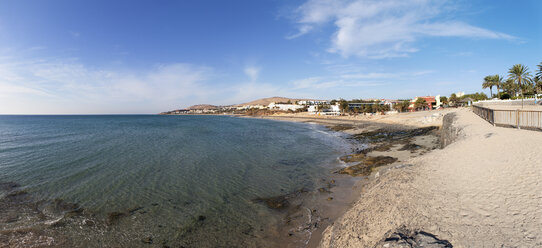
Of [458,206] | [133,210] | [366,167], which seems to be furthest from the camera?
[366,167]

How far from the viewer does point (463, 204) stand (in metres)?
5.91

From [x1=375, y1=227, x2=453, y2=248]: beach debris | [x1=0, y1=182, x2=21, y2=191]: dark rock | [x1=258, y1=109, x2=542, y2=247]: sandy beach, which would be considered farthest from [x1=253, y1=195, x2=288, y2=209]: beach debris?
[x1=0, y1=182, x2=21, y2=191]: dark rock

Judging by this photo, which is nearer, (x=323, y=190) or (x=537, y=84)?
(x=323, y=190)

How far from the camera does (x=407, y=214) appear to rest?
229 inches

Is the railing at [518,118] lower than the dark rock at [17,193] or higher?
higher

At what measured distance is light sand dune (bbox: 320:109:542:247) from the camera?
4.54 metres

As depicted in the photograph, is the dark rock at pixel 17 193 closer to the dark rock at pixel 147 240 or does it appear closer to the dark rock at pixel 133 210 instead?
Result: the dark rock at pixel 133 210

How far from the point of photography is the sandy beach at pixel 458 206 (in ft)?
14.7

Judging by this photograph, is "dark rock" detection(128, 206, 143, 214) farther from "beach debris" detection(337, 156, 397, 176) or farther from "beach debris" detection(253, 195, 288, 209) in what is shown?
"beach debris" detection(337, 156, 397, 176)

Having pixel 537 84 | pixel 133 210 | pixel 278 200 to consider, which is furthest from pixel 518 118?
pixel 537 84

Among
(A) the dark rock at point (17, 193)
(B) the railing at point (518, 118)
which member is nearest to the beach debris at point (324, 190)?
(B) the railing at point (518, 118)

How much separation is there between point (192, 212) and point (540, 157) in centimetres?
1355

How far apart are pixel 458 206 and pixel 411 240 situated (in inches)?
98.4

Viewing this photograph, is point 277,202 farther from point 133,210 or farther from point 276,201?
point 133,210
